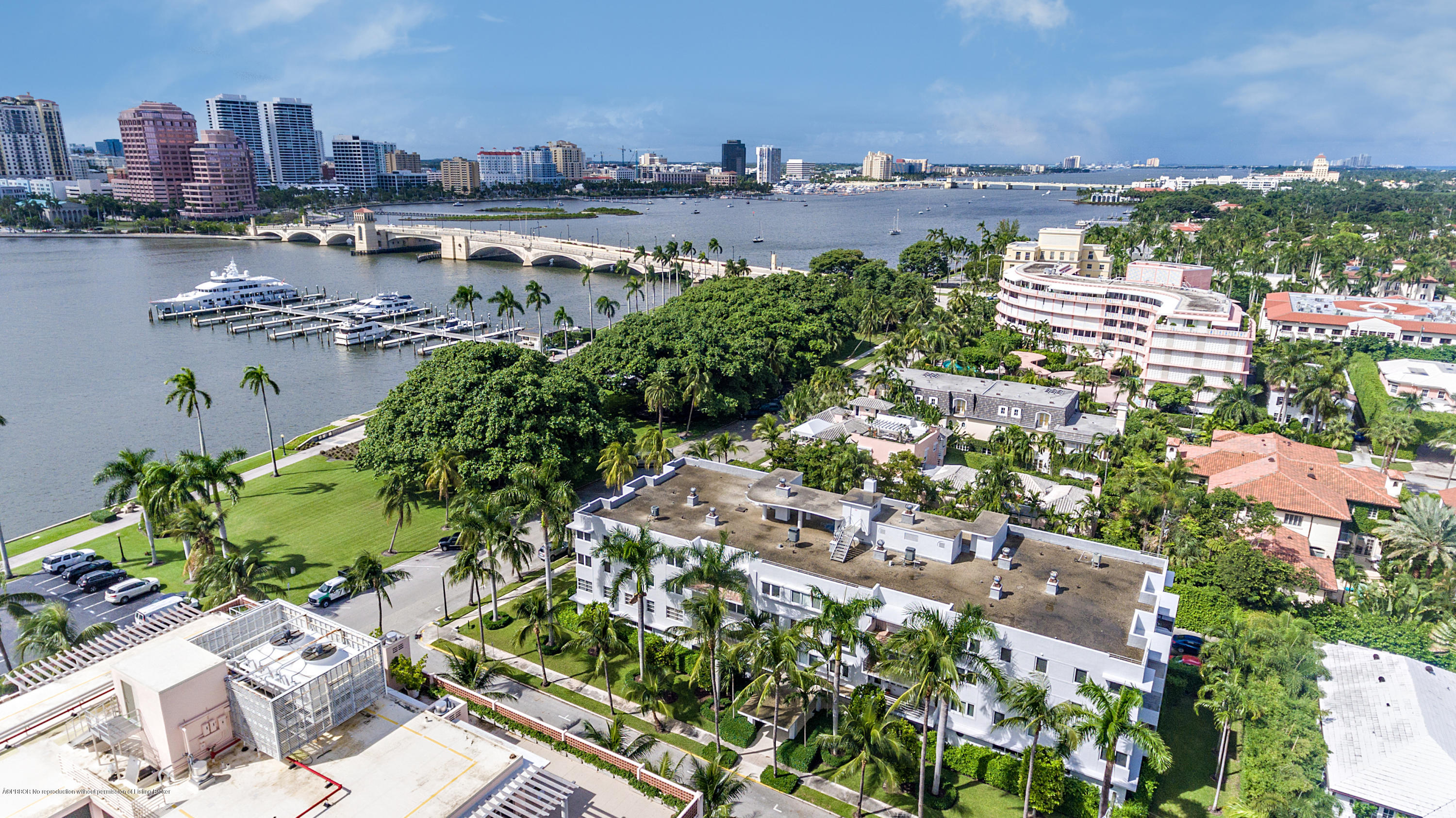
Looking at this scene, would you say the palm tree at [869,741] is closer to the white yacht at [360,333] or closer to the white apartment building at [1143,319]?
the white apartment building at [1143,319]

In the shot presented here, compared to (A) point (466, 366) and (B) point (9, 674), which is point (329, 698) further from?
(A) point (466, 366)

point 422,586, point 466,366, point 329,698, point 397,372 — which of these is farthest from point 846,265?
point 329,698

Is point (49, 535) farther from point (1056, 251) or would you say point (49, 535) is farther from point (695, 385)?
point (1056, 251)

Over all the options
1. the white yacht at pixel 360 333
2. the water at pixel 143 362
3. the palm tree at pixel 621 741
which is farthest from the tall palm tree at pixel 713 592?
the white yacht at pixel 360 333

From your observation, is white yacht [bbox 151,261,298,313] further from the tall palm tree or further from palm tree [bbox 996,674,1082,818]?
palm tree [bbox 996,674,1082,818]

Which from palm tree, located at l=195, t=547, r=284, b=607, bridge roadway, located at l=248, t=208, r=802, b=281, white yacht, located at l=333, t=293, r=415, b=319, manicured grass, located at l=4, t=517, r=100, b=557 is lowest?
manicured grass, located at l=4, t=517, r=100, b=557

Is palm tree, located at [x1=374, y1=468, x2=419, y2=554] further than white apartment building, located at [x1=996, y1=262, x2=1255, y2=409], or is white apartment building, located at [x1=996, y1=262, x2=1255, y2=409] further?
white apartment building, located at [x1=996, y1=262, x2=1255, y2=409]

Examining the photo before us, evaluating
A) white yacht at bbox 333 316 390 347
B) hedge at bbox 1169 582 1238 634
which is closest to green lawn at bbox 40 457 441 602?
hedge at bbox 1169 582 1238 634
